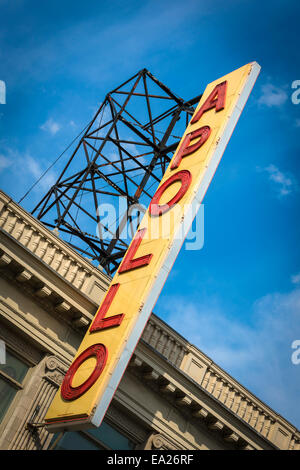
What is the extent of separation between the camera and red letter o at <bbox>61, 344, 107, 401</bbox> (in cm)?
1377

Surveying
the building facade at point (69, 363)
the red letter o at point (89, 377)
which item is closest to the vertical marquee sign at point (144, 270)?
the red letter o at point (89, 377)

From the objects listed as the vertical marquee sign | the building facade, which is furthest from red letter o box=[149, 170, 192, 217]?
the building facade

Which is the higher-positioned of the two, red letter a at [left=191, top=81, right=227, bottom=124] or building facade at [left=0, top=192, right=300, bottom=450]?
red letter a at [left=191, top=81, right=227, bottom=124]

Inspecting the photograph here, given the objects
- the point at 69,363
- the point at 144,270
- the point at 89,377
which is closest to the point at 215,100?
the point at 144,270

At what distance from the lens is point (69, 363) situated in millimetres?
A: 15898

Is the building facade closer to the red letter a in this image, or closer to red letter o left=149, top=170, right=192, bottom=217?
red letter o left=149, top=170, right=192, bottom=217

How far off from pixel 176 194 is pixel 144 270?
278 cm

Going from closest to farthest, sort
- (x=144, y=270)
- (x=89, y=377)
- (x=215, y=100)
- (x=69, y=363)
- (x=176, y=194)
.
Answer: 1. (x=89, y=377)
2. (x=144, y=270)
3. (x=69, y=363)
4. (x=176, y=194)
5. (x=215, y=100)

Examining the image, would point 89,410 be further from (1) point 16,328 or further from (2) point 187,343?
(2) point 187,343

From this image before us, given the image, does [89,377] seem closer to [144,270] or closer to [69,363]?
[69,363]

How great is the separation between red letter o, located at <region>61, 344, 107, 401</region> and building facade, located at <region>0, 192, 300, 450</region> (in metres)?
1.04

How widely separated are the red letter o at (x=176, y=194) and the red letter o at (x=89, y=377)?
15.2 feet
